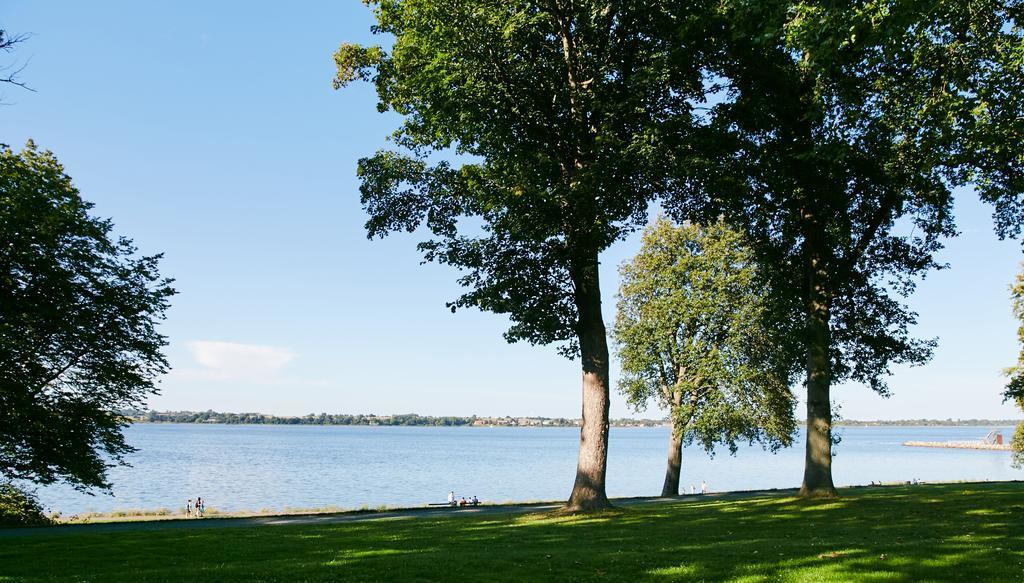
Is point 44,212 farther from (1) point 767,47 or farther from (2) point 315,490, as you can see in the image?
(2) point 315,490

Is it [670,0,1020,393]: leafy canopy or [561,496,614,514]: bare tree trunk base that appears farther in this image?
[561,496,614,514]: bare tree trunk base

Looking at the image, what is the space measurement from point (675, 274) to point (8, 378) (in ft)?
102

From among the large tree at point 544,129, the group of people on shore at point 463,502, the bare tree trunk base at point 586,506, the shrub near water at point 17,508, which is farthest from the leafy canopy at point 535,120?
the shrub near water at point 17,508

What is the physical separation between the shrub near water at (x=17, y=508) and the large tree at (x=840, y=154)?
28.9m

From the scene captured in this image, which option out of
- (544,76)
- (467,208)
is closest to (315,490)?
(467,208)

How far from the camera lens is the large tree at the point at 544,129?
18594mm

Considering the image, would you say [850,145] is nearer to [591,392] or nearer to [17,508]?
[591,392]

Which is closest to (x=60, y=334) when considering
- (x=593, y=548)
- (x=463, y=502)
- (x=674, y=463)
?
(x=463, y=502)

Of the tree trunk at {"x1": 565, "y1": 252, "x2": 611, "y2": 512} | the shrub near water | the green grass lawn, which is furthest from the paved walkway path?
the shrub near water

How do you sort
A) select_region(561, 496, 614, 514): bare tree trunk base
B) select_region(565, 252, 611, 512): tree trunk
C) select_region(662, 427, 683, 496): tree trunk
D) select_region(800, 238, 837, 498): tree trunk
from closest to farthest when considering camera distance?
select_region(561, 496, 614, 514): bare tree trunk base < select_region(565, 252, 611, 512): tree trunk < select_region(800, 238, 837, 498): tree trunk < select_region(662, 427, 683, 496): tree trunk

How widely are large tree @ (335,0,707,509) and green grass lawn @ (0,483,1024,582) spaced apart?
17.0ft

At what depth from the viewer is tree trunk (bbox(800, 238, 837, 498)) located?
2228 centimetres

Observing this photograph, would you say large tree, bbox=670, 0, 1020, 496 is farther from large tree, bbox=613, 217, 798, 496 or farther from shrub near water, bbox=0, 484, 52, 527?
shrub near water, bbox=0, 484, 52, 527

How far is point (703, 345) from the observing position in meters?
34.9
